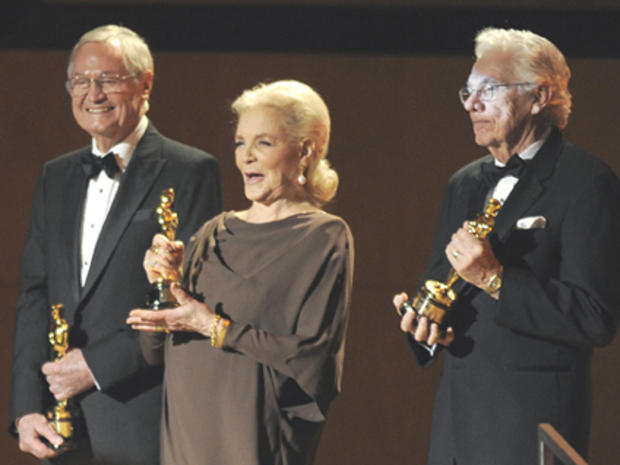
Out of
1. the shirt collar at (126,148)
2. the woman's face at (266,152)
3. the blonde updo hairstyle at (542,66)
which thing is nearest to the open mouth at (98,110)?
the shirt collar at (126,148)

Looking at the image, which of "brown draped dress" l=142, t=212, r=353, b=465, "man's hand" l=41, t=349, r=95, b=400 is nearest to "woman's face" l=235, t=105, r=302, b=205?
"brown draped dress" l=142, t=212, r=353, b=465

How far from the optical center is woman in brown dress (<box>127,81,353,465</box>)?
2.81 meters

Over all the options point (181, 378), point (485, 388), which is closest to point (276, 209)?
point (181, 378)

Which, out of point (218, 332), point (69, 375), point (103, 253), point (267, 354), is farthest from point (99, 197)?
point (267, 354)

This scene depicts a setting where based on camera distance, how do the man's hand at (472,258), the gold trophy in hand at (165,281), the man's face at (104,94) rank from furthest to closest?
the man's face at (104,94) → the gold trophy in hand at (165,281) → the man's hand at (472,258)

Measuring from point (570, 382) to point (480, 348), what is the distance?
245 mm

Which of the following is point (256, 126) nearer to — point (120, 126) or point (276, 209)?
point (276, 209)

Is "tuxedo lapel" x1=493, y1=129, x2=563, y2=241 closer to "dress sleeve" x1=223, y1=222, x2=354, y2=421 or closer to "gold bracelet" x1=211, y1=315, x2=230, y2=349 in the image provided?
"dress sleeve" x1=223, y1=222, x2=354, y2=421

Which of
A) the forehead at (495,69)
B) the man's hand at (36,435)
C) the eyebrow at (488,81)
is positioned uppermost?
the forehead at (495,69)

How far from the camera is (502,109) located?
2.81m

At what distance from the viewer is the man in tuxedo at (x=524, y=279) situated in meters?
2.65

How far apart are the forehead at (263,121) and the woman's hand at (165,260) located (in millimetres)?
369

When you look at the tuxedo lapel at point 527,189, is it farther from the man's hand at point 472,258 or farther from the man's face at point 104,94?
the man's face at point 104,94

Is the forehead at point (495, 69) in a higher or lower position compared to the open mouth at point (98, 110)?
higher
